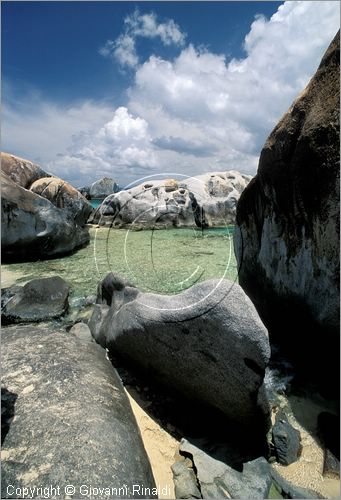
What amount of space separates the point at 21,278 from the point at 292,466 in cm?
932

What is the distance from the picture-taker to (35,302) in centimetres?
734

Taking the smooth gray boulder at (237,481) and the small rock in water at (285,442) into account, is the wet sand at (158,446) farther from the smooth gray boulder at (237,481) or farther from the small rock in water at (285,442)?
the small rock in water at (285,442)

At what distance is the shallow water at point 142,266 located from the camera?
32.7 ft

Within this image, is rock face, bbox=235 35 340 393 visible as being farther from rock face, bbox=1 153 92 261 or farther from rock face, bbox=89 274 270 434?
rock face, bbox=1 153 92 261

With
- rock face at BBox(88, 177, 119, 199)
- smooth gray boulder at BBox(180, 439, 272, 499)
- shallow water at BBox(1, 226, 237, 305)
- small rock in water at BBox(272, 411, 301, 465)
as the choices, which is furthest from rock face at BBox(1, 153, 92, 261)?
rock face at BBox(88, 177, 119, 199)

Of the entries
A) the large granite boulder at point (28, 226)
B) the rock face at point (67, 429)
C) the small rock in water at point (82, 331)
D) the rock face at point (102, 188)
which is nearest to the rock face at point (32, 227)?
the large granite boulder at point (28, 226)

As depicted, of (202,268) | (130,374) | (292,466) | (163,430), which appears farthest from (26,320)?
(202,268)

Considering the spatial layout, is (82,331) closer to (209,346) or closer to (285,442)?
(209,346)

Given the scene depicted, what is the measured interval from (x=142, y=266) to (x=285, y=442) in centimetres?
928

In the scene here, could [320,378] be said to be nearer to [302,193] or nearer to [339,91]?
[302,193]

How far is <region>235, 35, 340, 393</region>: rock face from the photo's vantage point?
4223mm

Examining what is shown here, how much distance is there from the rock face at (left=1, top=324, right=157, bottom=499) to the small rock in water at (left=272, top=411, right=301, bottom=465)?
150 centimetres

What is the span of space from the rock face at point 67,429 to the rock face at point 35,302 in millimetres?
3002

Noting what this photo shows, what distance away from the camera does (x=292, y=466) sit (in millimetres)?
3410
